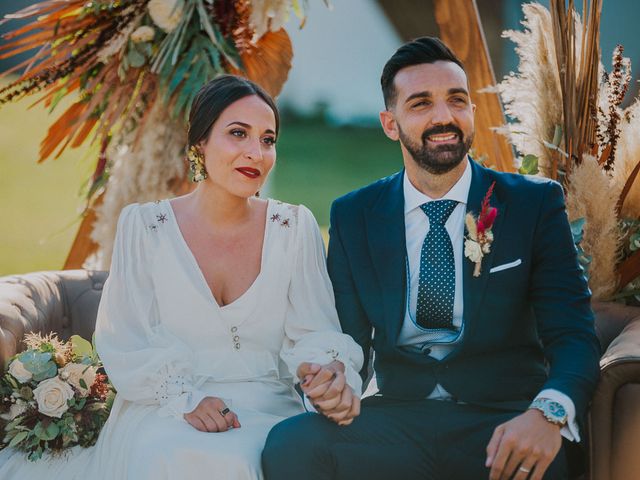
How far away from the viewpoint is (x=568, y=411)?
186cm

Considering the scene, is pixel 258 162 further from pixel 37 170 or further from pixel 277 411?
pixel 37 170

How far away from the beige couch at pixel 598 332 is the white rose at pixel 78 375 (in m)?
0.22

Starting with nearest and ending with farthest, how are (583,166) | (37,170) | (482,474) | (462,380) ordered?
(482,474) → (462,380) → (583,166) → (37,170)

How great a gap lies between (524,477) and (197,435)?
2.75 feet

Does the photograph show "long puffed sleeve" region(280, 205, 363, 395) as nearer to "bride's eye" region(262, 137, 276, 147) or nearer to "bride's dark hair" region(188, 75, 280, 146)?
"bride's eye" region(262, 137, 276, 147)

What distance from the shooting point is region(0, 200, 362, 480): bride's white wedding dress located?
219 centimetres

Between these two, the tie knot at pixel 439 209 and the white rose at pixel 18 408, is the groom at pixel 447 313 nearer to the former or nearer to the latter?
the tie knot at pixel 439 209

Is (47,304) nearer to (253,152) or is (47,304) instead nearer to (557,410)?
(253,152)

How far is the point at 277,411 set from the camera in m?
A: 2.31

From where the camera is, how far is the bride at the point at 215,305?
2.20 metres

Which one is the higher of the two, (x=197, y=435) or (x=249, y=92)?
(x=249, y=92)

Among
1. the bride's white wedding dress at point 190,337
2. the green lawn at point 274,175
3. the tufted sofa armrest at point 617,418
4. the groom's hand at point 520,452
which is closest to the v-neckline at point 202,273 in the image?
the bride's white wedding dress at point 190,337

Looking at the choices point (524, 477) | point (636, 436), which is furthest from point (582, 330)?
point (524, 477)

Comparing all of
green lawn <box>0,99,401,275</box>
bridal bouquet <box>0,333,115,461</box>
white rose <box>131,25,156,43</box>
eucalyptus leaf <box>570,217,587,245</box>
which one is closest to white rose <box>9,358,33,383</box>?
bridal bouquet <box>0,333,115,461</box>
